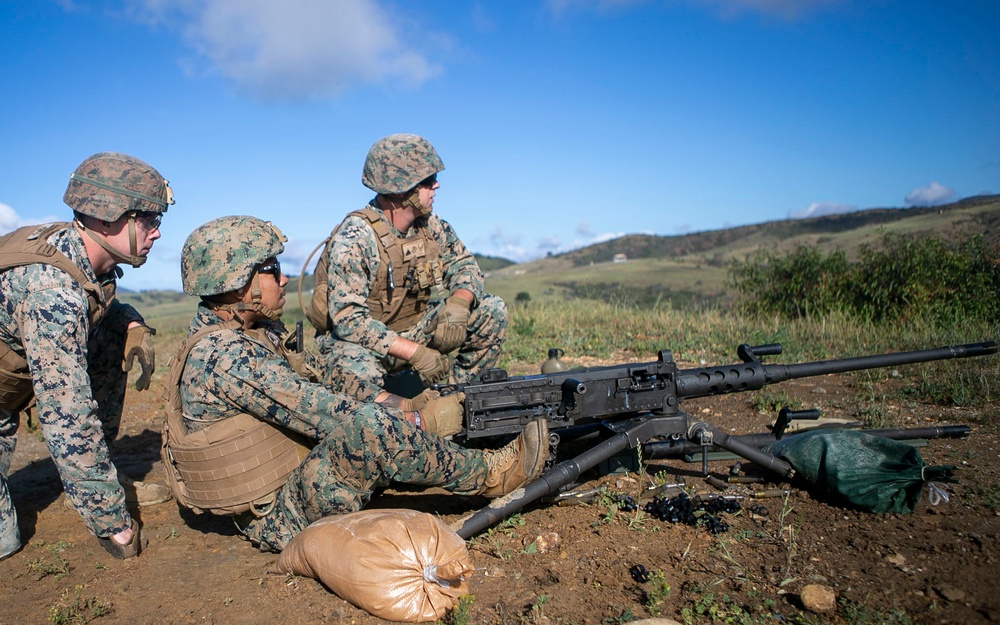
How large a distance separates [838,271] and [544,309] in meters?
4.91

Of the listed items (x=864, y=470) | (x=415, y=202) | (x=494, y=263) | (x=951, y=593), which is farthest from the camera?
(x=494, y=263)

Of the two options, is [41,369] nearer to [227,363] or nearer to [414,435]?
[227,363]

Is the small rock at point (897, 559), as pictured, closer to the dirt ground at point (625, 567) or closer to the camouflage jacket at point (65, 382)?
the dirt ground at point (625, 567)

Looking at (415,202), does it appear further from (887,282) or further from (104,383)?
(887,282)

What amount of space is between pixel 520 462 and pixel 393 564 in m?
1.22

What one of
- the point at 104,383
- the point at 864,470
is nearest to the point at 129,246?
the point at 104,383

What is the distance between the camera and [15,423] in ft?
14.7

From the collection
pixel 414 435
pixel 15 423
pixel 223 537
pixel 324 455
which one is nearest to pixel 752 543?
pixel 414 435

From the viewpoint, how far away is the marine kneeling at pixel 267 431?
356 cm

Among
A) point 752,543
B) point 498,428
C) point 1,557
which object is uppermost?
point 498,428

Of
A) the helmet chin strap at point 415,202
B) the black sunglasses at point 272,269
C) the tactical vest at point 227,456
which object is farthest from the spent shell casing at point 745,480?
the helmet chin strap at point 415,202

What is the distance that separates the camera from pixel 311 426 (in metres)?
3.63

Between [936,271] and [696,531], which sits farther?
[936,271]

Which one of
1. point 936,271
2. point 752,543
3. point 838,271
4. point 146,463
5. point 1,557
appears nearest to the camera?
point 752,543
